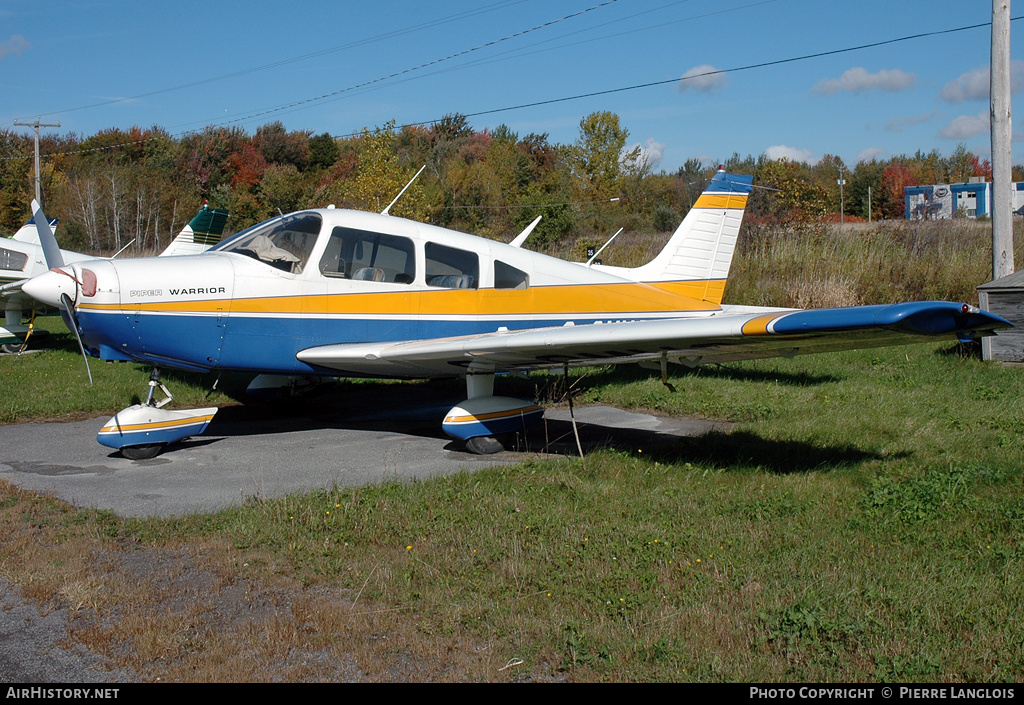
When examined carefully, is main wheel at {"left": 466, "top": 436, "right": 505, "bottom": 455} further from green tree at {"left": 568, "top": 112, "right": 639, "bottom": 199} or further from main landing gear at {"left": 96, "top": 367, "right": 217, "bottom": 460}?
→ green tree at {"left": 568, "top": 112, "right": 639, "bottom": 199}

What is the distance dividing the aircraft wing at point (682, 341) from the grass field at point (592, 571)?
95cm

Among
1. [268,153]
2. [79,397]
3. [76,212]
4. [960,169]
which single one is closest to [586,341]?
[79,397]

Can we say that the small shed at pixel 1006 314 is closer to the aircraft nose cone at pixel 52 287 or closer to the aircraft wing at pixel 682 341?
the aircraft wing at pixel 682 341

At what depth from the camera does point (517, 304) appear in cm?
866

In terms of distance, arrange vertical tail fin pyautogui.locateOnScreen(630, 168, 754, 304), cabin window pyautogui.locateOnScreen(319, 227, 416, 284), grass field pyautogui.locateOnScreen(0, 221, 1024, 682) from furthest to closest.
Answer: vertical tail fin pyautogui.locateOnScreen(630, 168, 754, 304)
cabin window pyautogui.locateOnScreen(319, 227, 416, 284)
grass field pyautogui.locateOnScreen(0, 221, 1024, 682)

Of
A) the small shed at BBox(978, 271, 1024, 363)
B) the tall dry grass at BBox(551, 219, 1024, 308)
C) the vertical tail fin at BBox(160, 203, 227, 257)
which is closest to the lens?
the small shed at BBox(978, 271, 1024, 363)

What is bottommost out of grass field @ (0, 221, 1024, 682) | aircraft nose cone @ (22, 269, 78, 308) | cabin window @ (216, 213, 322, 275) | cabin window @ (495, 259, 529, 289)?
grass field @ (0, 221, 1024, 682)

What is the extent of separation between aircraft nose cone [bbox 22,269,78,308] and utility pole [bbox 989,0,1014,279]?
37.4 ft

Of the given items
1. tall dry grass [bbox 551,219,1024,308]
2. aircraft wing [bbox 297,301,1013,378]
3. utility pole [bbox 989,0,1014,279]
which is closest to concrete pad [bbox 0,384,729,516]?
aircraft wing [bbox 297,301,1013,378]

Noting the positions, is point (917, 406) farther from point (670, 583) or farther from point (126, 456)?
point (126, 456)

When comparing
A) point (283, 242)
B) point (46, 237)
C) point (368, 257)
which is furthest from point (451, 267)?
point (46, 237)

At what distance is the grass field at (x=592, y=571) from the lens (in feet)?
10.7

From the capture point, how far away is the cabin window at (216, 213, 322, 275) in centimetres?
762

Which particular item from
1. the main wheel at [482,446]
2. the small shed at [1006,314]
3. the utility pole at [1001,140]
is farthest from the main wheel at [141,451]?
the utility pole at [1001,140]
